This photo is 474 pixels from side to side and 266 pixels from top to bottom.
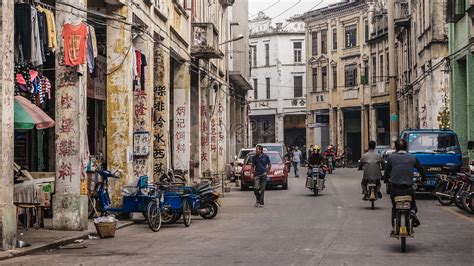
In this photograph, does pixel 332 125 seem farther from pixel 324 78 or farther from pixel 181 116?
pixel 181 116

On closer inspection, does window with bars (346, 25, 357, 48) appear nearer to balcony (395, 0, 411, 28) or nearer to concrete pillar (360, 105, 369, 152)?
concrete pillar (360, 105, 369, 152)

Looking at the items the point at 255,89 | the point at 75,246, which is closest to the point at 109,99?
the point at 75,246

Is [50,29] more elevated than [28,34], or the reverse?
[50,29]

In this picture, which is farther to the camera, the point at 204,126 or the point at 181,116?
the point at 204,126

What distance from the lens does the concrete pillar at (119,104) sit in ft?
61.8

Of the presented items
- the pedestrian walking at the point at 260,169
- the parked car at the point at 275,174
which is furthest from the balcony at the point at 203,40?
the pedestrian walking at the point at 260,169

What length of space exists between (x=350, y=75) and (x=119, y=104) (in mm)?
47819

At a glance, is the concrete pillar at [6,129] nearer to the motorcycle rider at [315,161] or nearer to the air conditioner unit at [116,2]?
the air conditioner unit at [116,2]

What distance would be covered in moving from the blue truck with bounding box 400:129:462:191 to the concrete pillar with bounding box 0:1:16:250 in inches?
557

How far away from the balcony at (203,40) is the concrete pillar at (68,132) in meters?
15.8

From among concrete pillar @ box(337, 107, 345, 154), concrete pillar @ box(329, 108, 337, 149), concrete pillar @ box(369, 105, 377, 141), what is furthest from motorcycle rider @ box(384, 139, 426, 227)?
concrete pillar @ box(329, 108, 337, 149)

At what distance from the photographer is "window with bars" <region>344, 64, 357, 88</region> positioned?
64.1 meters

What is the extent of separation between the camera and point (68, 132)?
51.6ft

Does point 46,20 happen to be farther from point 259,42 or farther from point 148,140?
point 259,42
